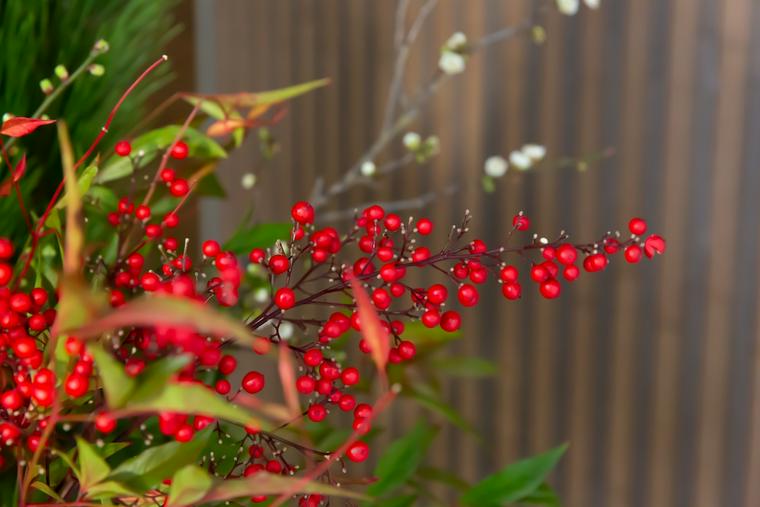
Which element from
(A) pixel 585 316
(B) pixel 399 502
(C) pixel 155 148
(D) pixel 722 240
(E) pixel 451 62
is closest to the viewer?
(C) pixel 155 148

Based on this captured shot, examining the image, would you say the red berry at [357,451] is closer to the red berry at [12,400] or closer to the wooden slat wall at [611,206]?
the red berry at [12,400]

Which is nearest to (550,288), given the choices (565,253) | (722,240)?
(565,253)

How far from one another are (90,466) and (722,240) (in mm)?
591

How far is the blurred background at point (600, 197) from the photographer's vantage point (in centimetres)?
68

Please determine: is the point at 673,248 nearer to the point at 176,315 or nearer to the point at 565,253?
the point at 565,253

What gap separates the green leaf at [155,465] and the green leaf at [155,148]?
137 millimetres

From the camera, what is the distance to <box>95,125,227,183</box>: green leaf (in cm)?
32

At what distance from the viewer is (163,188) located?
1.14 ft

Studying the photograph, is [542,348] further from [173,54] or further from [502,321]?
[173,54]

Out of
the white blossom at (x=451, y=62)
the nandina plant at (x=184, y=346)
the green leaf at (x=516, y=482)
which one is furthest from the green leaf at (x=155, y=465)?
the white blossom at (x=451, y=62)

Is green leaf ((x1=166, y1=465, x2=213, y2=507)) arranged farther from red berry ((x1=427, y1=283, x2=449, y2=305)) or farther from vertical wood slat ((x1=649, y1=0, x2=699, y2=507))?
vertical wood slat ((x1=649, y1=0, x2=699, y2=507))

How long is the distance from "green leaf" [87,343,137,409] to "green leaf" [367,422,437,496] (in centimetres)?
32

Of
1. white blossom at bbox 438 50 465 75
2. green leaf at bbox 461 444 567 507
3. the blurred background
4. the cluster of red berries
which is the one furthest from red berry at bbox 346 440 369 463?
the blurred background

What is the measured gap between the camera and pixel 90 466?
0.18 m
